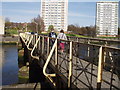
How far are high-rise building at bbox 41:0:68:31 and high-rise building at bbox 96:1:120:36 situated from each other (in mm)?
27035

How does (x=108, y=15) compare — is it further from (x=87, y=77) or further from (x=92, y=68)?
(x=92, y=68)

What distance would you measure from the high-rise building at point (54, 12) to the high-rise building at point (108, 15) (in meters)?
27.0

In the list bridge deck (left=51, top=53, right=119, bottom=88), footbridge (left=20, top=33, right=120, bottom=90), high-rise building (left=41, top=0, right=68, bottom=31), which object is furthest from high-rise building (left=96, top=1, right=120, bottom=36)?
bridge deck (left=51, top=53, right=119, bottom=88)

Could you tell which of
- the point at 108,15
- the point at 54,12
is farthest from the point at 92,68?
the point at 108,15

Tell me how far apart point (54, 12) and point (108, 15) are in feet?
143

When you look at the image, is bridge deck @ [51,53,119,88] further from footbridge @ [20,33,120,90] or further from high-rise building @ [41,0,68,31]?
high-rise building @ [41,0,68,31]

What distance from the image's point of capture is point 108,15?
5650 inches

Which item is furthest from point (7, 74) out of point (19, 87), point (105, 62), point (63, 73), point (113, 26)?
point (113, 26)

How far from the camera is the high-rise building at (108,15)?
138625 mm

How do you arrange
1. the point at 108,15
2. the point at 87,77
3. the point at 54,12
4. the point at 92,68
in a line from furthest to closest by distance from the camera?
1. the point at 54,12
2. the point at 108,15
3. the point at 87,77
4. the point at 92,68

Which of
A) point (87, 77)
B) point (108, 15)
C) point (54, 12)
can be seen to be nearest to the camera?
point (87, 77)

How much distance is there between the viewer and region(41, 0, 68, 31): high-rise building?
465 feet

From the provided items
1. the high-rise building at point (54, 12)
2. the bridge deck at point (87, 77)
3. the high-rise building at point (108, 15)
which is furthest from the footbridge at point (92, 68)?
the high-rise building at point (54, 12)

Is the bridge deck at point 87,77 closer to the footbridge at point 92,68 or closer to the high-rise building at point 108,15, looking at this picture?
the footbridge at point 92,68
